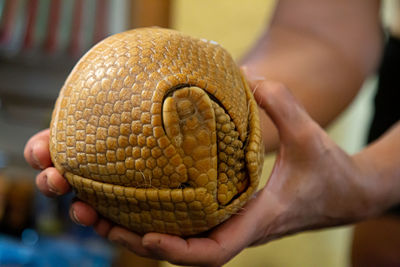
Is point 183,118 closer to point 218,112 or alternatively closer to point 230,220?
point 218,112

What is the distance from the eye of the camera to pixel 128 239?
2.04 feet

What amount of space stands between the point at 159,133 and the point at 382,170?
0.44 metres


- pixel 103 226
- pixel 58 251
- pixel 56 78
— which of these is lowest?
pixel 58 251

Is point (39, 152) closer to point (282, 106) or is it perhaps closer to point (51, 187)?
point (51, 187)

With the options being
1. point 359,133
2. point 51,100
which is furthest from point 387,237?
point 51,100

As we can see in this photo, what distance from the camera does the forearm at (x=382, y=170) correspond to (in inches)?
29.4

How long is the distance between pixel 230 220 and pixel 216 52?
0.75ft

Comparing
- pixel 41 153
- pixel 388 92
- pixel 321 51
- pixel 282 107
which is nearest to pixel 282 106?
pixel 282 107

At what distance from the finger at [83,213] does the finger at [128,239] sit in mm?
36

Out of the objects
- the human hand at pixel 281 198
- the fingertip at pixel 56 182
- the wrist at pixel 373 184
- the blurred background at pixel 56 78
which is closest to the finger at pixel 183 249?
the human hand at pixel 281 198

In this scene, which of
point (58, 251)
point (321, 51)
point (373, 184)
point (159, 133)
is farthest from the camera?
point (58, 251)

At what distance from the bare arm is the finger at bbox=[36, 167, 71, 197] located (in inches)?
17.5

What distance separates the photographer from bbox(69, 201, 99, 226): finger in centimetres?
62

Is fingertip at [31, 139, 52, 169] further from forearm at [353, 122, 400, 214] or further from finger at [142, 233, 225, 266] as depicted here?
forearm at [353, 122, 400, 214]
